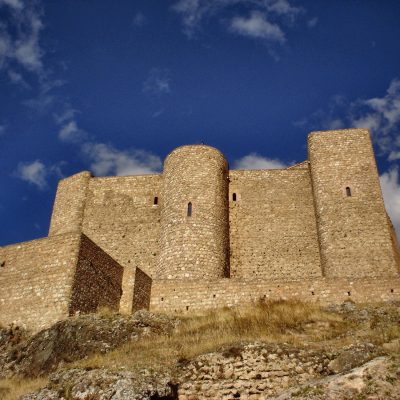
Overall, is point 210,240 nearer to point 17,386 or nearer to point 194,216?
point 194,216

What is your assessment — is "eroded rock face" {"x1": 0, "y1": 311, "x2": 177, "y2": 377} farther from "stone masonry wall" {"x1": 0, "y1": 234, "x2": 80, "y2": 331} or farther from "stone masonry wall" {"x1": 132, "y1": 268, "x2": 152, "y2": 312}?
"stone masonry wall" {"x1": 132, "y1": 268, "x2": 152, "y2": 312}

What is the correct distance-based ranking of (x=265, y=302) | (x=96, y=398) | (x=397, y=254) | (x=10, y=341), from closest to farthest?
(x=96, y=398)
(x=10, y=341)
(x=265, y=302)
(x=397, y=254)

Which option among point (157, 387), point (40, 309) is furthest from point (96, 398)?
point (40, 309)

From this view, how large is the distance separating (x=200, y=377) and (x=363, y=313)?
7.36m

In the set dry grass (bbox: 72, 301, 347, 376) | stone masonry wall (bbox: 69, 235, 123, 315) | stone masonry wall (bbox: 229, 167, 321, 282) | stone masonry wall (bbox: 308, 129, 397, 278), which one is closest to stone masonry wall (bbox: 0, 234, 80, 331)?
stone masonry wall (bbox: 69, 235, 123, 315)

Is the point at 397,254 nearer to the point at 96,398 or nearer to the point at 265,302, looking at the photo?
the point at 265,302

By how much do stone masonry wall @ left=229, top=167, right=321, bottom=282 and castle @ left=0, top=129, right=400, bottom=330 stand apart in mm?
48

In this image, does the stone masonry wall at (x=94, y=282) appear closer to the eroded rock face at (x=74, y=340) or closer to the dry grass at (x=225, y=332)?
the eroded rock face at (x=74, y=340)

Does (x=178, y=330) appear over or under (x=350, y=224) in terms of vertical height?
under

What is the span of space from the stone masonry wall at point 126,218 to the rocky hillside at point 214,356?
8.24m

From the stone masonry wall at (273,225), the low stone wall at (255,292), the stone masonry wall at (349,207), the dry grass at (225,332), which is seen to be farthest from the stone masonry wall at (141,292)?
the stone masonry wall at (349,207)

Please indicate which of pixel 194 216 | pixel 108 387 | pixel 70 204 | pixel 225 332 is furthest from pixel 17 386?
pixel 70 204

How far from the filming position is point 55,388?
11562mm

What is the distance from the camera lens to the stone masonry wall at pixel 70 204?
26.5m
